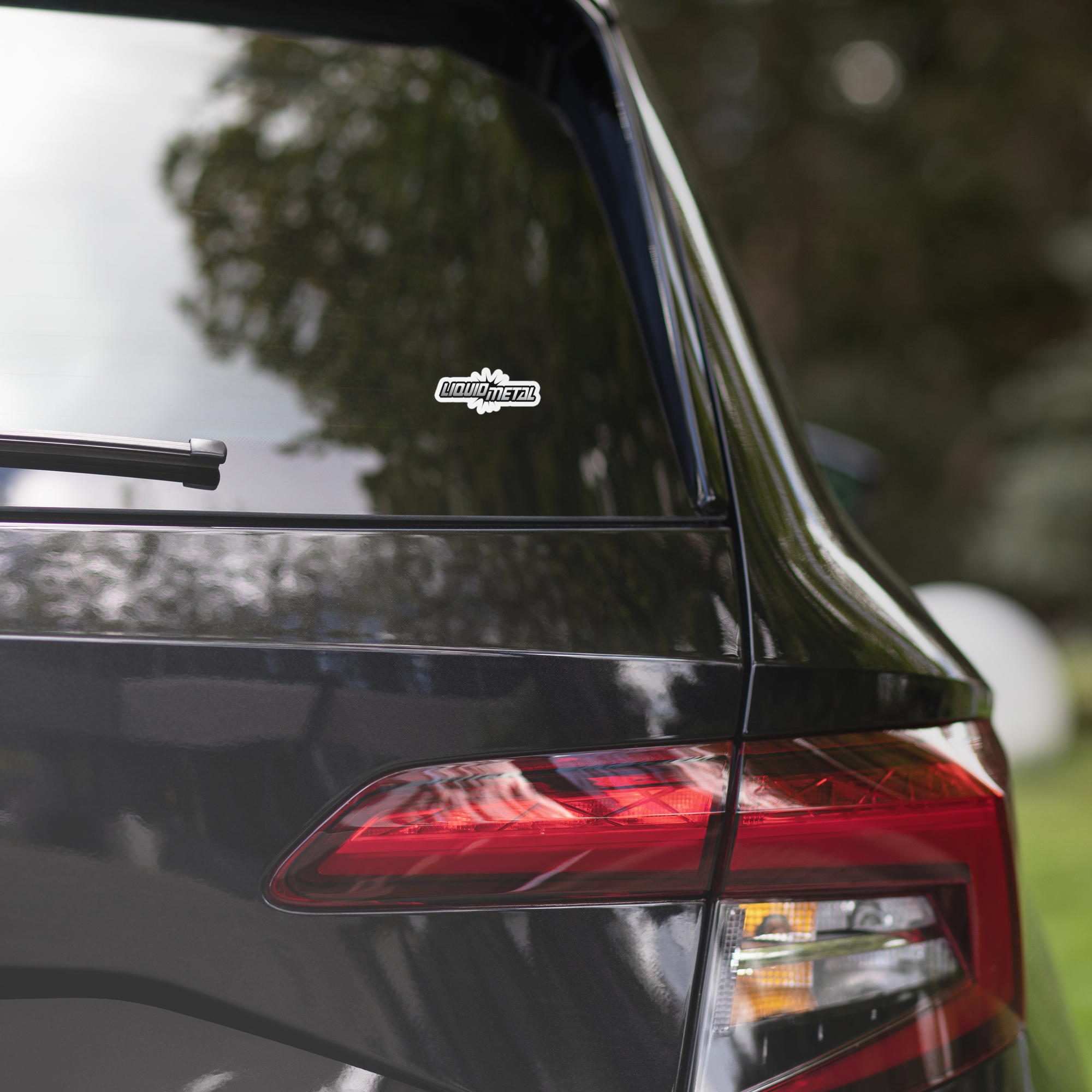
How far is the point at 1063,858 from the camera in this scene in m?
4.78

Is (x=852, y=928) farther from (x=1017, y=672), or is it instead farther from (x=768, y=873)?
(x=1017, y=672)

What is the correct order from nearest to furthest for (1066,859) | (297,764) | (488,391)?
(297,764) → (488,391) → (1066,859)

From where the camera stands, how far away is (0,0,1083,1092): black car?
34.2 inches

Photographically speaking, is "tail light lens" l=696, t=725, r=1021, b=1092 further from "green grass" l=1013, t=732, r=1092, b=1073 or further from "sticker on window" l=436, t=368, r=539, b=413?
"green grass" l=1013, t=732, r=1092, b=1073

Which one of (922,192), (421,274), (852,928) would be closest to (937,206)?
(922,192)

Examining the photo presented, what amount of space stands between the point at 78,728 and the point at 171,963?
0.19 m

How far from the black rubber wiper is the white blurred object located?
207 inches

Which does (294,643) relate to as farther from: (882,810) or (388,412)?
(882,810)

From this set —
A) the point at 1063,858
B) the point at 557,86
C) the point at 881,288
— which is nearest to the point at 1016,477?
the point at 881,288

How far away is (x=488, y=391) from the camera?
3.76 ft

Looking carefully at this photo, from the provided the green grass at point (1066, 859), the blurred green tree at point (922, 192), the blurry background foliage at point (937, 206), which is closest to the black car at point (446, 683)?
the green grass at point (1066, 859)

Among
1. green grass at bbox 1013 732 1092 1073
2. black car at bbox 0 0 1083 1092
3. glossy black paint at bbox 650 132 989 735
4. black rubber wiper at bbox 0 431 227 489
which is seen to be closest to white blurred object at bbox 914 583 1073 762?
green grass at bbox 1013 732 1092 1073

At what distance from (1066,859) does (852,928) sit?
4.37 meters

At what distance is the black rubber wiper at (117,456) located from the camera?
0.98 metres
